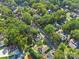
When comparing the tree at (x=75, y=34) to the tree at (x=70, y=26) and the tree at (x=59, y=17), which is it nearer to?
the tree at (x=70, y=26)

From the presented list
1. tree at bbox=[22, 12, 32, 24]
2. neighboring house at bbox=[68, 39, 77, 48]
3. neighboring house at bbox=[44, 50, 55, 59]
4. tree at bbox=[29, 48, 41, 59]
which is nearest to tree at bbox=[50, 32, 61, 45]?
neighboring house at bbox=[68, 39, 77, 48]

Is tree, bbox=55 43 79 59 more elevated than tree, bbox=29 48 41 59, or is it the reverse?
tree, bbox=55 43 79 59

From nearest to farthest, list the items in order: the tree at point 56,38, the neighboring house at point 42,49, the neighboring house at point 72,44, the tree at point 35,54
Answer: the tree at point 35,54 → the neighboring house at point 42,49 → the neighboring house at point 72,44 → the tree at point 56,38

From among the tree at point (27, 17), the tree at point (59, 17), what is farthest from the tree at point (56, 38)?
the tree at point (27, 17)

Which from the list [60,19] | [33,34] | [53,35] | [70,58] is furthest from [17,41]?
[60,19]

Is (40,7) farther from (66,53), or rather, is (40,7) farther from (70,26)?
(66,53)

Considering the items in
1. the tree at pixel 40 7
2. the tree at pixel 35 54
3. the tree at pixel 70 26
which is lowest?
the tree at pixel 40 7

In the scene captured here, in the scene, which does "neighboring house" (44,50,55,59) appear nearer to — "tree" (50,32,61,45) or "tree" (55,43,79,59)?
"tree" (55,43,79,59)

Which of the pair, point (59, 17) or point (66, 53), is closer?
point (66, 53)

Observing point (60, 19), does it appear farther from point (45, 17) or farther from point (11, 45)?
point (11, 45)

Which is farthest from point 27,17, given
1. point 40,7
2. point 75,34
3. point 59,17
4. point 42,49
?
point 75,34

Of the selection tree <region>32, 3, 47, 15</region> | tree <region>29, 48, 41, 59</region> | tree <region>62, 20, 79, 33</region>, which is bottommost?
tree <region>32, 3, 47, 15</region>

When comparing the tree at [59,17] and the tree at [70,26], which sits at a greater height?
the tree at [70,26]
